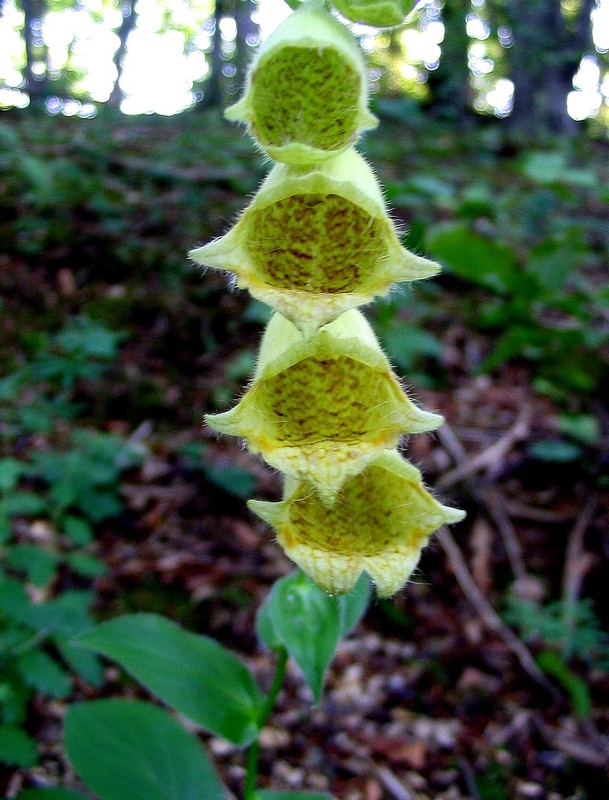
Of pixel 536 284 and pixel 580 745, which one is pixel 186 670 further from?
pixel 536 284

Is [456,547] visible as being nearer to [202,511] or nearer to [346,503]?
[202,511]

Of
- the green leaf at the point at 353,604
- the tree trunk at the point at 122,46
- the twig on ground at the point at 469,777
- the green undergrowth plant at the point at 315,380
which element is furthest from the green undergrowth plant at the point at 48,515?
the tree trunk at the point at 122,46

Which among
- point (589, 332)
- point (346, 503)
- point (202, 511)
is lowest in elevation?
point (202, 511)

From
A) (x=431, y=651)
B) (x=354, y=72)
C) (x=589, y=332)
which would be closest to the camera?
(x=354, y=72)

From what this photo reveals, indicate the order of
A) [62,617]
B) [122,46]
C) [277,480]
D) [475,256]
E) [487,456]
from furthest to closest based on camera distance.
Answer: [122,46] → [475,256] → [487,456] → [277,480] → [62,617]

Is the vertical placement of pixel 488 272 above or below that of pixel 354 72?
below

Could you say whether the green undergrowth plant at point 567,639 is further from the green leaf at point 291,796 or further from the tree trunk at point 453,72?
the tree trunk at point 453,72

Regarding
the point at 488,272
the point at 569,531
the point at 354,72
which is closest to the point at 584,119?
the point at 488,272

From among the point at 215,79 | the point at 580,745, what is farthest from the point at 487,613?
the point at 215,79
